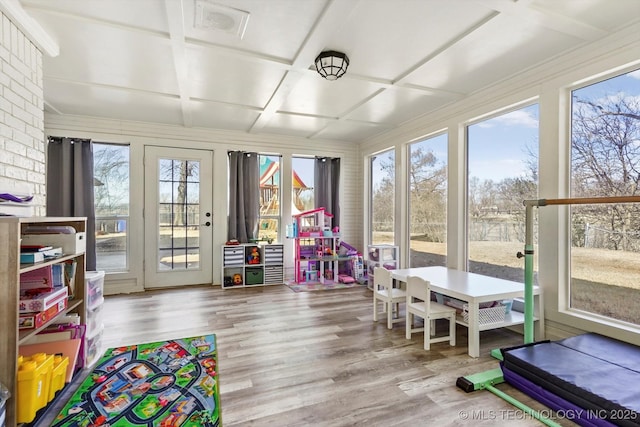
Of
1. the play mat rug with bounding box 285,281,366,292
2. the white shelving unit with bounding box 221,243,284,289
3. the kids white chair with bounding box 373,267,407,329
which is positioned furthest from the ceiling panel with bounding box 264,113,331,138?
the play mat rug with bounding box 285,281,366,292

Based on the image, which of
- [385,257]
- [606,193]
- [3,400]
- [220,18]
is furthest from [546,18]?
[3,400]

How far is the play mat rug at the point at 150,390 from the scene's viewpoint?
1758 millimetres

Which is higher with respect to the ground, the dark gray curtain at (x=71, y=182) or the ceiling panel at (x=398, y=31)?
the ceiling panel at (x=398, y=31)

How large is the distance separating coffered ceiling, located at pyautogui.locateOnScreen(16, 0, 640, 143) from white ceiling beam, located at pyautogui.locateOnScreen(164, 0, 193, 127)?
0.01m

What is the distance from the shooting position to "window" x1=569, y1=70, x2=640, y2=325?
7.80ft

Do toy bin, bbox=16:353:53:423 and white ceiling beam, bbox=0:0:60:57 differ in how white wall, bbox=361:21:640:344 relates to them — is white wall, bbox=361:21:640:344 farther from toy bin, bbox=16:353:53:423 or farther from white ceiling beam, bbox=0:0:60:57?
white ceiling beam, bbox=0:0:60:57

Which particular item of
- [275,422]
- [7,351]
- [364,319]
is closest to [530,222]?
[364,319]

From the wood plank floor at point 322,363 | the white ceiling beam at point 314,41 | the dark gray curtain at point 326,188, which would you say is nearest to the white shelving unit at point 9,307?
the wood plank floor at point 322,363

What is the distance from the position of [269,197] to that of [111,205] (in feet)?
7.78

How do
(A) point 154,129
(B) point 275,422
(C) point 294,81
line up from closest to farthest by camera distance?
(B) point 275,422, (C) point 294,81, (A) point 154,129

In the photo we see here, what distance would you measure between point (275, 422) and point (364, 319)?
71.3 inches

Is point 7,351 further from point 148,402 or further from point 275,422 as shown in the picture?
point 275,422

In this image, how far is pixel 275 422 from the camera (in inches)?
68.1

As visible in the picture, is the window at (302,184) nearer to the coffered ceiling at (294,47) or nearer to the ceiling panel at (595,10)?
the coffered ceiling at (294,47)
